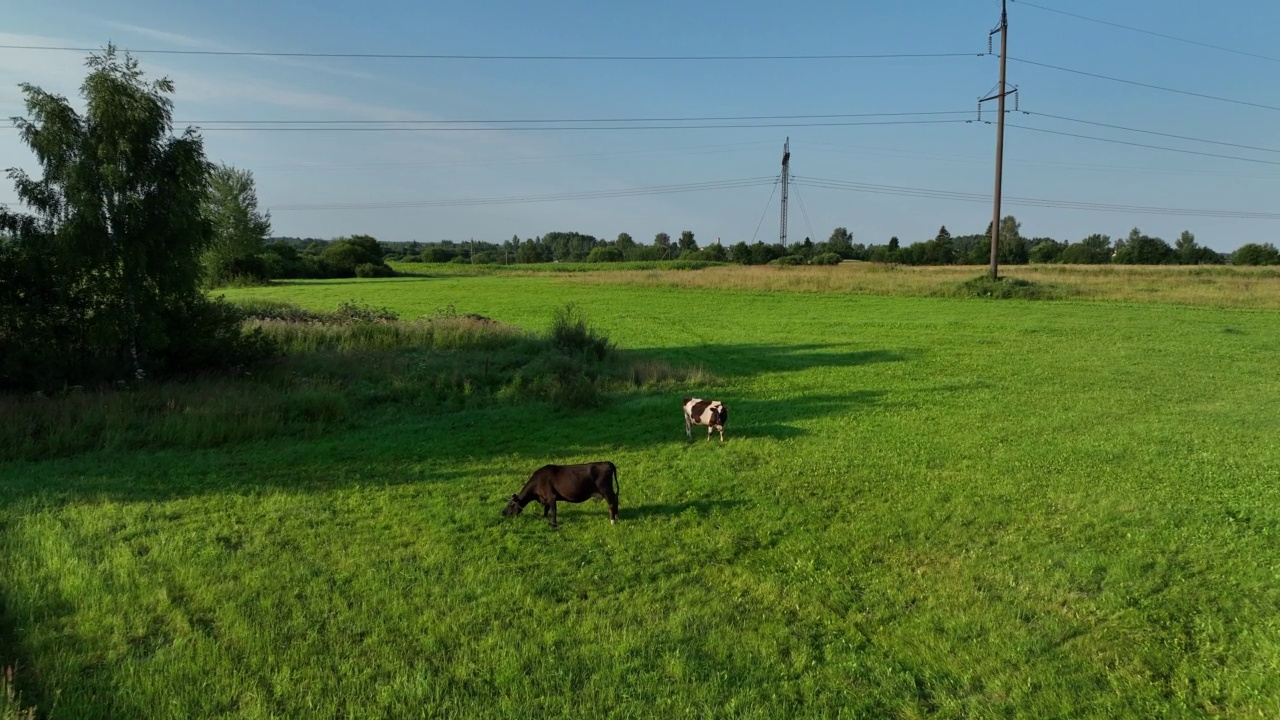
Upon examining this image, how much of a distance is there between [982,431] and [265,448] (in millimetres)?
12701

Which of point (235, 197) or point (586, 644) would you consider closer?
point (586, 644)

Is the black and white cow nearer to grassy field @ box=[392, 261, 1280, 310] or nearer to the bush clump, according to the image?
grassy field @ box=[392, 261, 1280, 310]

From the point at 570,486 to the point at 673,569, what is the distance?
1.65m

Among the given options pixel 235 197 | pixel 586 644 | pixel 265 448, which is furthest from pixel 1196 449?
pixel 235 197

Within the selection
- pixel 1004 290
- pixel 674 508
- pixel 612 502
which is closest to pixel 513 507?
pixel 612 502

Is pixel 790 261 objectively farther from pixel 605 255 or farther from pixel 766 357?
pixel 766 357

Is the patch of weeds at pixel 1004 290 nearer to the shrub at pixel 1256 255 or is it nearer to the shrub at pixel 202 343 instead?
the shrub at pixel 202 343

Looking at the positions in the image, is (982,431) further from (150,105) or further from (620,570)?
(150,105)

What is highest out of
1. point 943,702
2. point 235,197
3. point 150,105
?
point 235,197

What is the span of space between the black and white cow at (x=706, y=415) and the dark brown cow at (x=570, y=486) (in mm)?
3693

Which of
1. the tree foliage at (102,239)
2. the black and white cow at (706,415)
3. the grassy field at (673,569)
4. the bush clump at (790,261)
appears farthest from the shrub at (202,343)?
the bush clump at (790,261)

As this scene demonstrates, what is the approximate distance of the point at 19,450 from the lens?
11.1 m

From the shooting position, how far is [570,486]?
764 cm

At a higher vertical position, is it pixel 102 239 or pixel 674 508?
pixel 102 239
